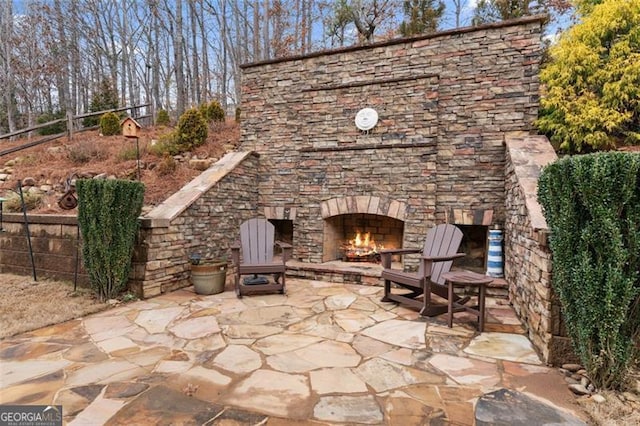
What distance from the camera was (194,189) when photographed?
462 centimetres

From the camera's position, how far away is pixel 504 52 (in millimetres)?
4387

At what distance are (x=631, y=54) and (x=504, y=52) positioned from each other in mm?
1386

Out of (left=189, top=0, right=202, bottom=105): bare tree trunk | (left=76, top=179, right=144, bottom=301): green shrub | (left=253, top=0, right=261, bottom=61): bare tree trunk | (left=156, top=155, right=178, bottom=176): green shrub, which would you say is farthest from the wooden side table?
(left=189, top=0, right=202, bottom=105): bare tree trunk

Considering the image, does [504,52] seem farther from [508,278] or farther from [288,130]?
[288,130]

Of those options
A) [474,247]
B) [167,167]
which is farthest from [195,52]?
[474,247]

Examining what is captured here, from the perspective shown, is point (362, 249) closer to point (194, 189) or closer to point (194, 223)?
point (194, 223)

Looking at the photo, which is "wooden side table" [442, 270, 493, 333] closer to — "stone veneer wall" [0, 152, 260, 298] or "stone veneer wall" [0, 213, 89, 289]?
"stone veneer wall" [0, 152, 260, 298]

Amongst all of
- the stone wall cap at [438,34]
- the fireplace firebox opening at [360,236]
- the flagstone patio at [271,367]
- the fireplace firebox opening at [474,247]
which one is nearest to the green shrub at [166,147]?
the stone wall cap at [438,34]

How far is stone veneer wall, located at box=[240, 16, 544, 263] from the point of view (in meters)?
4.40

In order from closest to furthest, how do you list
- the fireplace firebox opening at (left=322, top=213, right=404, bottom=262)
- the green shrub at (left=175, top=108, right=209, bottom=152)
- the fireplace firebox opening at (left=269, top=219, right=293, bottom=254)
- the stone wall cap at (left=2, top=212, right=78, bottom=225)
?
1. the stone wall cap at (left=2, top=212, right=78, bottom=225)
2. the fireplace firebox opening at (left=322, top=213, right=404, bottom=262)
3. the fireplace firebox opening at (left=269, top=219, right=293, bottom=254)
4. the green shrub at (left=175, top=108, right=209, bottom=152)

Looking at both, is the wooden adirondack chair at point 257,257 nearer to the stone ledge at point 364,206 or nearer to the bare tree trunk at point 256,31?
the stone ledge at point 364,206

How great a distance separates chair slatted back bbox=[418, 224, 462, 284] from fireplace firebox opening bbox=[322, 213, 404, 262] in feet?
5.70

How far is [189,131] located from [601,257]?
668 cm

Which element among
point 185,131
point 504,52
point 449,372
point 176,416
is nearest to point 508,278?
point 449,372
